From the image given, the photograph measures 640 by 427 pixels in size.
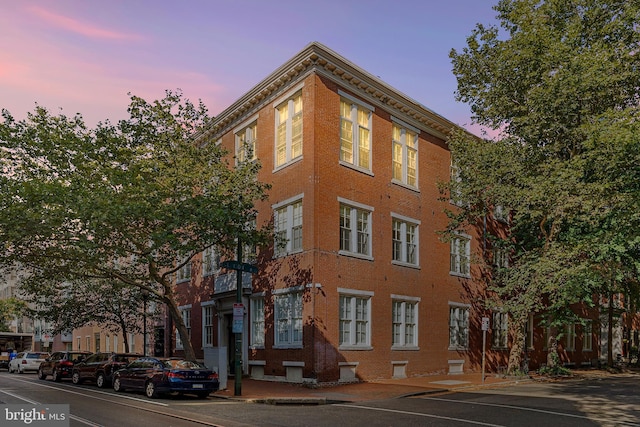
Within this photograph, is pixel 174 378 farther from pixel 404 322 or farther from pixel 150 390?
pixel 404 322

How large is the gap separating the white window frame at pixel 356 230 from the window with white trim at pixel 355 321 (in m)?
1.85

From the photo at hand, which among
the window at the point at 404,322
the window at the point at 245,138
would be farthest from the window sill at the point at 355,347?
the window at the point at 245,138

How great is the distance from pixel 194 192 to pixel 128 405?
9623 millimetres

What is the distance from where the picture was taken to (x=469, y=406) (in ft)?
53.5

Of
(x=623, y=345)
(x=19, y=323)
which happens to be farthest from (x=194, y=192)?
(x=19, y=323)

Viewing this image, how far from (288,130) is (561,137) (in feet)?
39.2

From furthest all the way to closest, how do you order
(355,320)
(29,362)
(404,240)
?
(29,362) < (404,240) < (355,320)

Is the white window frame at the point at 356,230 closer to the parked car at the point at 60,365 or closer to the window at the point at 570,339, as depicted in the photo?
the parked car at the point at 60,365

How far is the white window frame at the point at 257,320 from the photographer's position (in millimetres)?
25727

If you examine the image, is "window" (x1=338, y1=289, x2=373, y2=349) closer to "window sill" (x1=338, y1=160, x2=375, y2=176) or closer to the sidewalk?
the sidewalk

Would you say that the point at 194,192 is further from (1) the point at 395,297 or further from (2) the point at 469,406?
(2) the point at 469,406

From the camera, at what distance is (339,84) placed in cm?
2452

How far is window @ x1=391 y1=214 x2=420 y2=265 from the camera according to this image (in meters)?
27.0

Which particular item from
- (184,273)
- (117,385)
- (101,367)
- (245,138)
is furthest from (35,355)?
(245,138)
